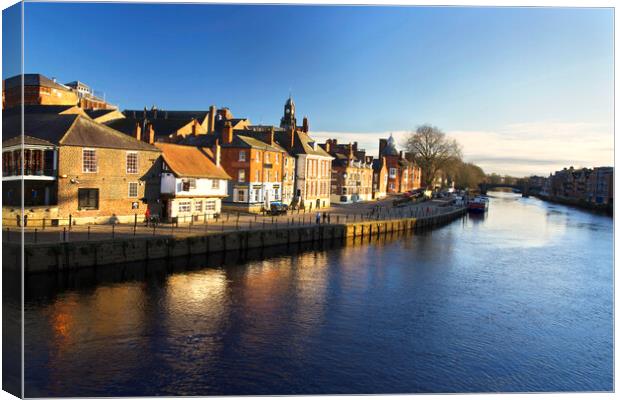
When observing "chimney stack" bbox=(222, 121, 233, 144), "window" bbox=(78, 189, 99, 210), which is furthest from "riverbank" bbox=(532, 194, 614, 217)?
"window" bbox=(78, 189, 99, 210)

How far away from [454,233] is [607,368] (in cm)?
4374

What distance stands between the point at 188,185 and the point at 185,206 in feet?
6.30

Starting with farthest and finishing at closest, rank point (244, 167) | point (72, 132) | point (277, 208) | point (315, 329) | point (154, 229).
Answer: point (277, 208) < point (244, 167) < point (72, 132) < point (154, 229) < point (315, 329)

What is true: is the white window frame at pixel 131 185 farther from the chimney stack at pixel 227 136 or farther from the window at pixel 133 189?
the chimney stack at pixel 227 136

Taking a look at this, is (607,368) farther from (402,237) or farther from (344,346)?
(402,237)

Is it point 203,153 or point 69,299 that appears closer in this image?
point 69,299

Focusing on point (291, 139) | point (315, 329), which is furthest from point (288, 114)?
point (315, 329)

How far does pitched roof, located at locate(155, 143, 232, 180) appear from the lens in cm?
4559

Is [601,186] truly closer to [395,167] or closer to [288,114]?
[395,167]

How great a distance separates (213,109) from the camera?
8688cm

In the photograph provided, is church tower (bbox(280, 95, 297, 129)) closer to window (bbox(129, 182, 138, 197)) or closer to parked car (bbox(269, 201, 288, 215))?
parked car (bbox(269, 201, 288, 215))

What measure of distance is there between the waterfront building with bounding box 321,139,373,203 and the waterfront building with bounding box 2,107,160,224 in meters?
44.6

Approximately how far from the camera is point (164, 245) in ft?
119

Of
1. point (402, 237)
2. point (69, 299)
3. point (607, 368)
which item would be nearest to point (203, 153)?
point (402, 237)
